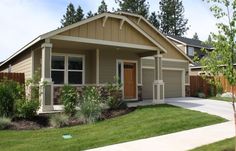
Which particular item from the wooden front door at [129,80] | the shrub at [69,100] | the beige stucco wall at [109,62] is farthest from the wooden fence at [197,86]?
the shrub at [69,100]

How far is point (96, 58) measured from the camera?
1686 cm

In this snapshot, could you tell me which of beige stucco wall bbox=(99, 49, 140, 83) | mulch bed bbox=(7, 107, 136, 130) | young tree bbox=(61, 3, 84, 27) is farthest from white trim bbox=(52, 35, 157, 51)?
young tree bbox=(61, 3, 84, 27)

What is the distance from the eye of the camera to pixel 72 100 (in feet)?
40.1

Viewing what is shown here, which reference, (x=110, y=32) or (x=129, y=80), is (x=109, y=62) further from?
(x=110, y=32)

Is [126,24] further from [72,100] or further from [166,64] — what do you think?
[166,64]

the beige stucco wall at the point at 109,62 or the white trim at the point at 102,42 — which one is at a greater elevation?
the white trim at the point at 102,42

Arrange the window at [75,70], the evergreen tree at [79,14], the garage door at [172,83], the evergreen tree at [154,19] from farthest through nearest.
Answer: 1. the evergreen tree at [154,19]
2. the evergreen tree at [79,14]
3. the garage door at [172,83]
4. the window at [75,70]

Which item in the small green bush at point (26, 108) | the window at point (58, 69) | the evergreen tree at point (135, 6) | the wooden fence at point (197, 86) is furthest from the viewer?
the evergreen tree at point (135, 6)

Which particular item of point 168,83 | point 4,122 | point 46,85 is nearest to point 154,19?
point 168,83

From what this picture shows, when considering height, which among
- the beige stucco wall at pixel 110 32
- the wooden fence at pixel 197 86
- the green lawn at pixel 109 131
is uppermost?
the beige stucco wall at pixel 110 32

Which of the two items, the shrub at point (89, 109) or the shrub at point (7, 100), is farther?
the shrub at point (89, 109)

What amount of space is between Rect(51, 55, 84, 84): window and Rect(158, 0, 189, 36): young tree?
37.3m

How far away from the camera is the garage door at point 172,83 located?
2180cm

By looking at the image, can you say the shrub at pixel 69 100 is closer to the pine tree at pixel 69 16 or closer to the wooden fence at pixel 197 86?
the wooden fence at pixel 197 86
